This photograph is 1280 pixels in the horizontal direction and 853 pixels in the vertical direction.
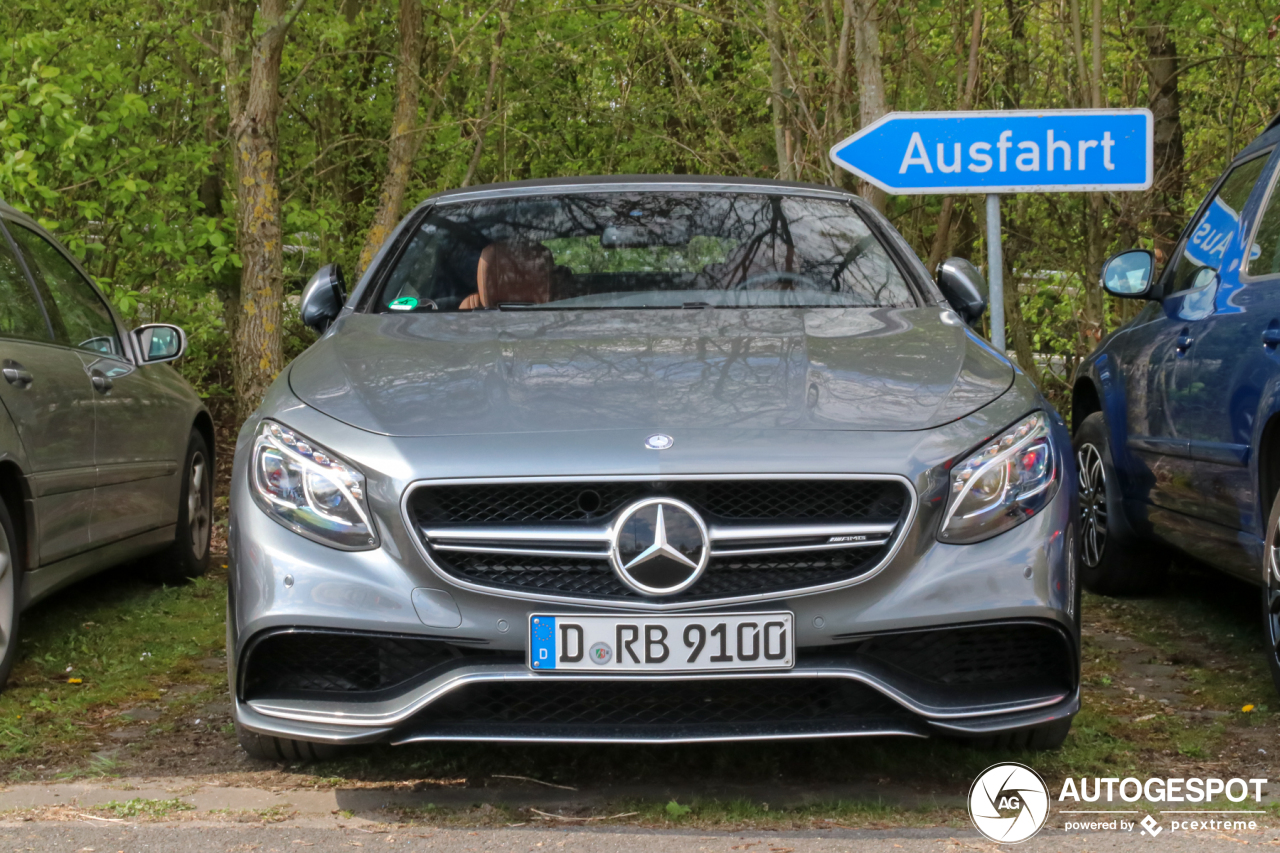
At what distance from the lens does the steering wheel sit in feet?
15.1

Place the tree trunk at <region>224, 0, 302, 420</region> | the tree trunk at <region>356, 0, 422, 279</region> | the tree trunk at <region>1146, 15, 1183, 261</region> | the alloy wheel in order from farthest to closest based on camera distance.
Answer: the tree trunk at <region>356, 0, 422, 279</region> < the tree trunk at <region>1146, 15, 1183, 261</region> < the tree trunk at <region>224, 0, 302, 420</region> < the alloy wheel

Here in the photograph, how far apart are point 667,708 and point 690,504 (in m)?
0.45

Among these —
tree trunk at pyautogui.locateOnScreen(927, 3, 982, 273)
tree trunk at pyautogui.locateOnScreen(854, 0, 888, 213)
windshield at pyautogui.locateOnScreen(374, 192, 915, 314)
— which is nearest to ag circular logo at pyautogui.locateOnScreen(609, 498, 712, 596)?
windshield at pyautogui.locateOnScreen(374, 192, 915, 314)

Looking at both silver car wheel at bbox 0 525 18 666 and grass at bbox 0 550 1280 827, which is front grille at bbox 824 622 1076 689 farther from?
silver car wheel at bbox 0 525 18 666

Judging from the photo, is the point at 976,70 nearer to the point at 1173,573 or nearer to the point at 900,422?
the point at 1173,573

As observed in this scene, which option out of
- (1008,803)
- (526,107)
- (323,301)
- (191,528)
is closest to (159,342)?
(191,528)

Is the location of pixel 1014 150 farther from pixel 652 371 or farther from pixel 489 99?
pixel 489 99

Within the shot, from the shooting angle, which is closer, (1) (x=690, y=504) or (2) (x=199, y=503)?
(1) (x=690, y=504)

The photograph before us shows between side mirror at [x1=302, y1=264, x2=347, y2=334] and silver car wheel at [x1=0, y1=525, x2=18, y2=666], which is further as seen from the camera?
side mirror at [x1=302, y1=264, x2=347, y2=334]

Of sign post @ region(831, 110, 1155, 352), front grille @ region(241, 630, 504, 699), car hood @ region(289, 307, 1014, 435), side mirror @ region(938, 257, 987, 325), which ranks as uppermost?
sign post @ region(831, 110, 1155, 352)

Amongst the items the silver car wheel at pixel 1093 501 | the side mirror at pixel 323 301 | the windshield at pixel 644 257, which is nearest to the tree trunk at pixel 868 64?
the silver car wheel at pixel 1093 501

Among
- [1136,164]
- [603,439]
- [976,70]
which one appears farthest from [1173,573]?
[976,70]

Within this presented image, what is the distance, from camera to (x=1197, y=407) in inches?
191

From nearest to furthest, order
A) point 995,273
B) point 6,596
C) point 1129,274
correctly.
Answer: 1. point 6,596
2. point 1129,274
3. point 995,273
